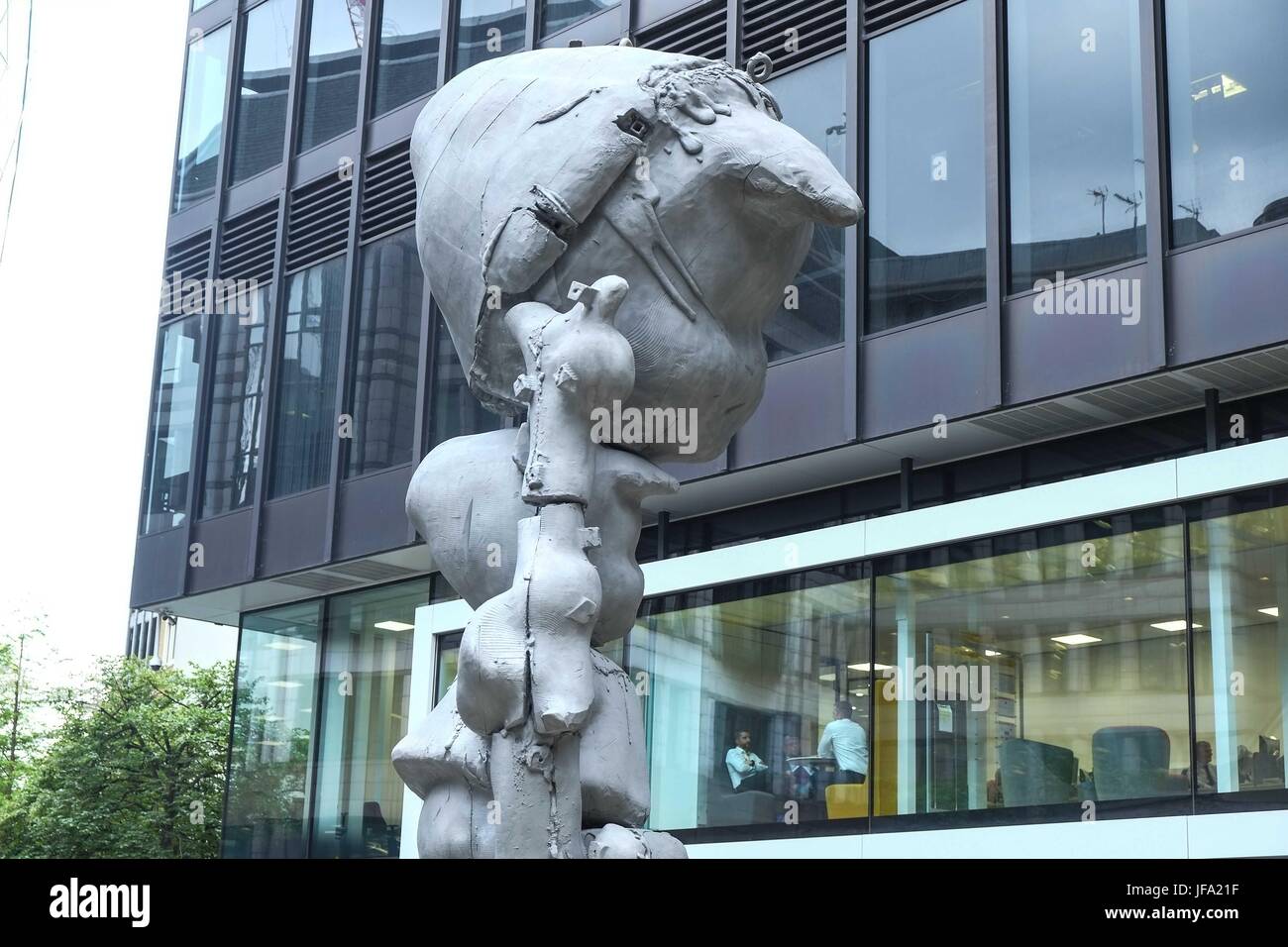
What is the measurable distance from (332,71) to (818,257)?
9.66m

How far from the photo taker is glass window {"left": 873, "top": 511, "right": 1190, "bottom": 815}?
15.6 metres

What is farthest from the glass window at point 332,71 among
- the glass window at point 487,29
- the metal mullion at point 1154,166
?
the metal mullion at point 1154,166

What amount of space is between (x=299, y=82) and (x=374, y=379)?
5.33 m

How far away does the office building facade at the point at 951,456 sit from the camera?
50.2 ft

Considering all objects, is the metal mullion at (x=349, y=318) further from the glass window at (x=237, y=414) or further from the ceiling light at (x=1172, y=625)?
the ceiling light at (x=1172, y=625)

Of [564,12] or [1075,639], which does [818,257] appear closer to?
[1075,639]

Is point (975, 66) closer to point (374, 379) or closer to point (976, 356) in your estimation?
point (976, 356)

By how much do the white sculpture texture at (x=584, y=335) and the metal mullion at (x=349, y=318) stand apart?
17.1m

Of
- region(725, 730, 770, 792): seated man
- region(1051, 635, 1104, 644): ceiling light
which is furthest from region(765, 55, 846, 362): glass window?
region(725, 730, 770, 792): seated man

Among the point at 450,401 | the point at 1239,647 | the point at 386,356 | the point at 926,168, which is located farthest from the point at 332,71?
the point at 1239,647

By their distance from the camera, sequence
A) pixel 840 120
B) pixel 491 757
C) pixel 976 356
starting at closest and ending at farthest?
pixel 491 757 < pixel 976 356 < pixel 840 120

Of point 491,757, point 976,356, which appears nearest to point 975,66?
point 976,356

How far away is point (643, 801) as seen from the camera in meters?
5.02
